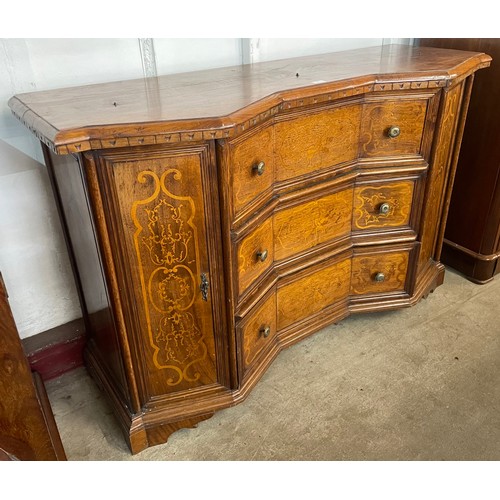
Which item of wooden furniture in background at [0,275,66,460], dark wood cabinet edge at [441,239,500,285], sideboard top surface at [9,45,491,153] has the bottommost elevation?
dark wood cabinet edge at [441,239,500,285]

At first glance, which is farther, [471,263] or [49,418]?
[471,263]

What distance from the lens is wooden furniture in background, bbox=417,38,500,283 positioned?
7.64ft

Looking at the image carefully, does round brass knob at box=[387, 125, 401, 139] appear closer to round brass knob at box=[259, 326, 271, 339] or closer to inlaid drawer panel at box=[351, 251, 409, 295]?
inlaid drawer panel at box=[351, 251, 409, 295]

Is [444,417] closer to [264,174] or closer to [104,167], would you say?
[264,174]

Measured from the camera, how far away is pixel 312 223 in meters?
1.94

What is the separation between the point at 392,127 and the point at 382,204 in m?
0.33

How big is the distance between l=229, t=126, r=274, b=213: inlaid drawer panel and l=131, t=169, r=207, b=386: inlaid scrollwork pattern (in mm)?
172

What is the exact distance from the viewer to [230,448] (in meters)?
1.77

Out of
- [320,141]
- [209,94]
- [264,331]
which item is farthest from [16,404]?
[320,141]

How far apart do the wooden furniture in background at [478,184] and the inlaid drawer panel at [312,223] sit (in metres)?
0.90

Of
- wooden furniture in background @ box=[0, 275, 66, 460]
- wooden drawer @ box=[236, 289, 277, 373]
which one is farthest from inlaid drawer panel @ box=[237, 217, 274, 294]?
wooden furniture in background @ box=[0, 275, 66, 460]

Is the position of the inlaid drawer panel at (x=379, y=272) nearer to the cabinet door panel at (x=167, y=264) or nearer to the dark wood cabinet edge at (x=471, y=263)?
the dark wood cabinet edge at (x=471, y=263)

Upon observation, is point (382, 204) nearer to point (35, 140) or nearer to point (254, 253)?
point (254, 253)

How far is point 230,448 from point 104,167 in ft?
3.64
